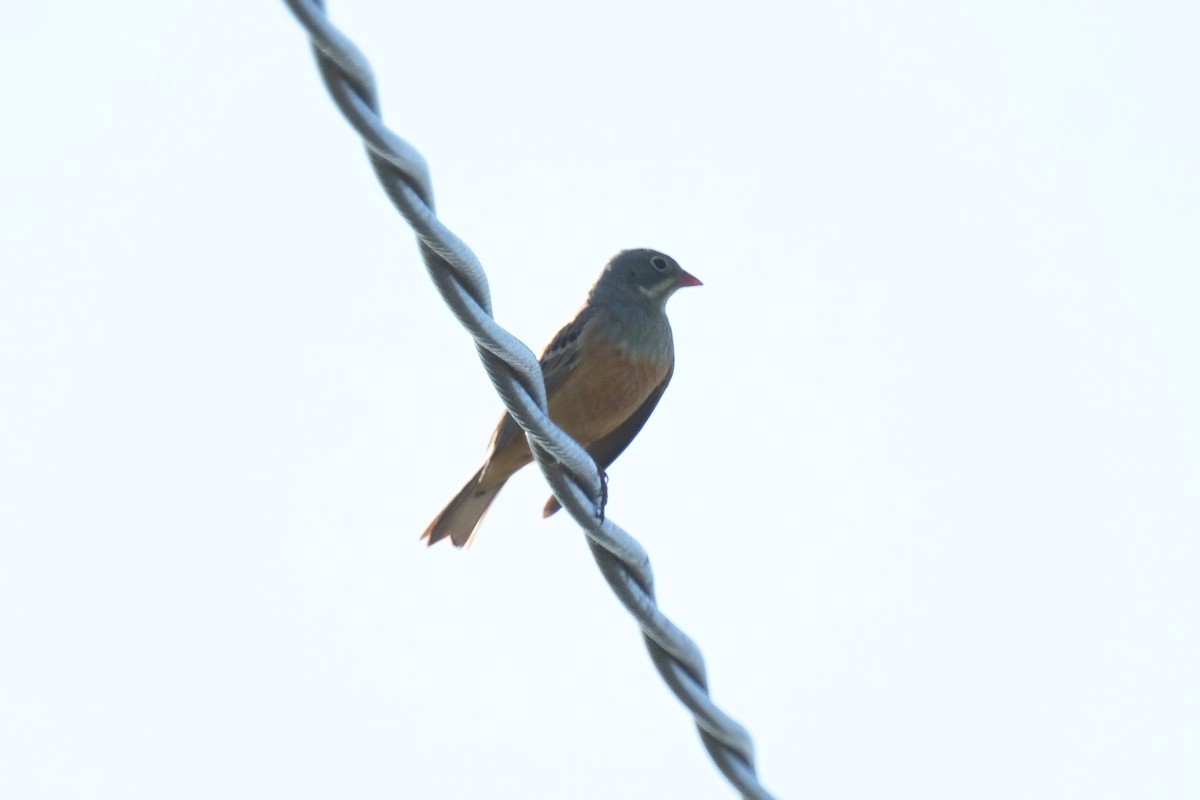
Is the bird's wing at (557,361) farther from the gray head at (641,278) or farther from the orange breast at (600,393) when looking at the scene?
the gray head at (641,278)

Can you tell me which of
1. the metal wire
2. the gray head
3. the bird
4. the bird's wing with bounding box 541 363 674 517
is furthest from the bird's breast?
the metal wire

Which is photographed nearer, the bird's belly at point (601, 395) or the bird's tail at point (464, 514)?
the bird's belly at point (601, 395)

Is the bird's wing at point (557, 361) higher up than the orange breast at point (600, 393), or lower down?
higher up

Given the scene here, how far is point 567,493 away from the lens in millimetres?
3662

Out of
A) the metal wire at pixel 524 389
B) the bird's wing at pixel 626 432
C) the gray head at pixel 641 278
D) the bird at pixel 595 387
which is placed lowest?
the metal wire at pixel 524 389

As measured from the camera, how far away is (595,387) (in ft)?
24.2

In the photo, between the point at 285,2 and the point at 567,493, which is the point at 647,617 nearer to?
the point at 567,493

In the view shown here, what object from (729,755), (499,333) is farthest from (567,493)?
(729,755)

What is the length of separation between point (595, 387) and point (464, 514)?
3.38ft

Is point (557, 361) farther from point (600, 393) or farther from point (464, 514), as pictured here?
point (464, 514)

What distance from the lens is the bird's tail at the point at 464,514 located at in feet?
25.6

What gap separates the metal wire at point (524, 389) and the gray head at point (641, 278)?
4520mm

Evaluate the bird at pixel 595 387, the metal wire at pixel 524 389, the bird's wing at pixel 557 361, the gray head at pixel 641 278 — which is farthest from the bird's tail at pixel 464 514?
the metal wire at pixel 524 389

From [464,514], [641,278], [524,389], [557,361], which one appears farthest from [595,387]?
[524,389]
